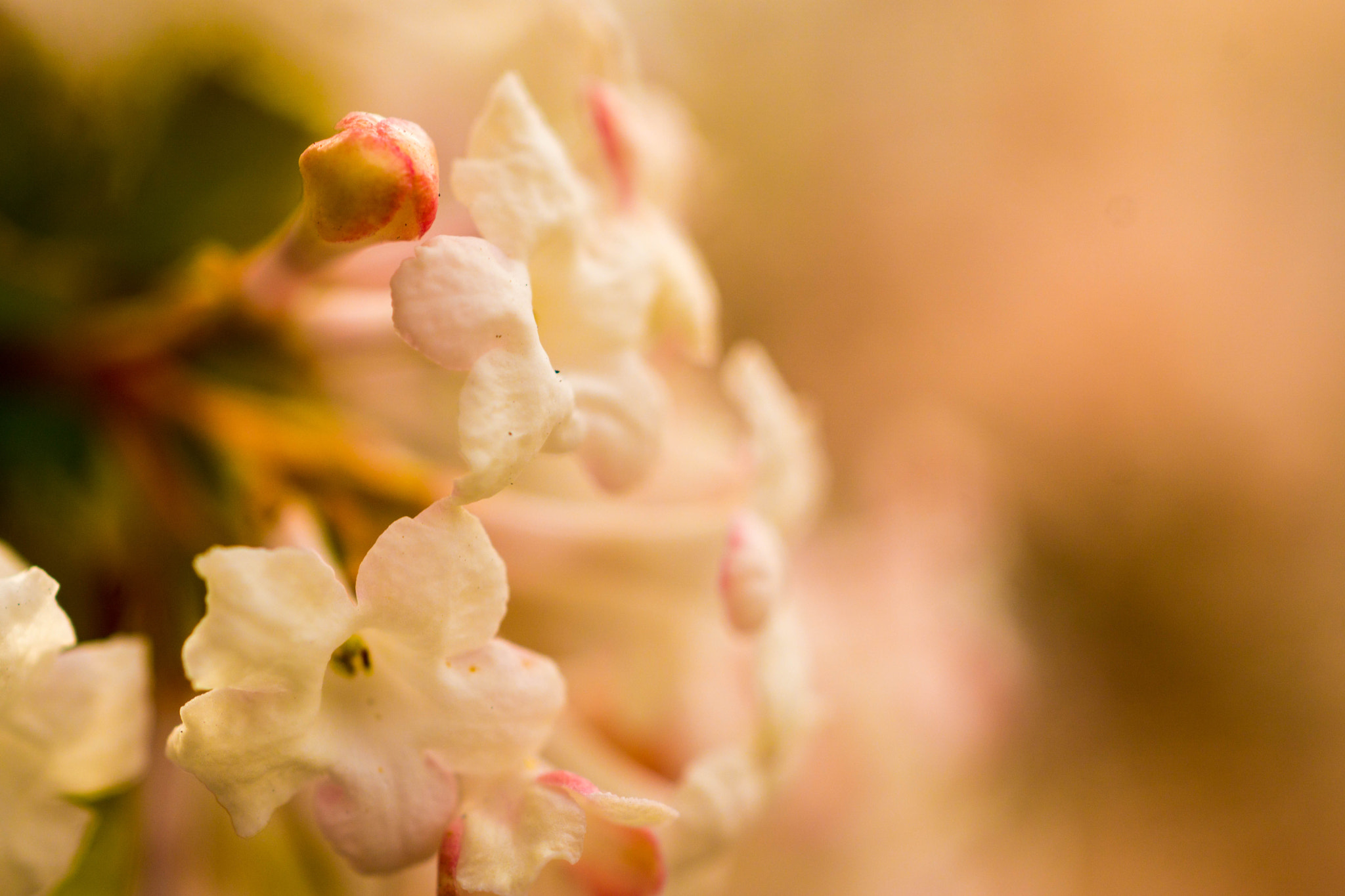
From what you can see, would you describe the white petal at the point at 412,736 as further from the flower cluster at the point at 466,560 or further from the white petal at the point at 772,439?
the white petal at the point at 772,439

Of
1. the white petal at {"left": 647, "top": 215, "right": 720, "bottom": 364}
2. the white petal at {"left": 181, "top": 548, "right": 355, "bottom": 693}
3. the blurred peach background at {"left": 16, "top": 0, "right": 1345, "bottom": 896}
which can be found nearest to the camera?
the white petal at {"left": 181, "top": 548, "right": 355, "bottom": 693}

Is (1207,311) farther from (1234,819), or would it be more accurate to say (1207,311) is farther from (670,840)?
(670,840)

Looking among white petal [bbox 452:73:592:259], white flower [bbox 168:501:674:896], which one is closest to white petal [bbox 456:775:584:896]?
white flower [bbox 168:501:674:896]

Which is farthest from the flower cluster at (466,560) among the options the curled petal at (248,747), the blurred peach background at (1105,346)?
the blurred peach background at (1105,346)

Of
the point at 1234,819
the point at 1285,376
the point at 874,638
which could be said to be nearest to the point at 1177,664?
the point at 1234,819

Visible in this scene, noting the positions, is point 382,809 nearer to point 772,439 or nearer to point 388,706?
point 388,706

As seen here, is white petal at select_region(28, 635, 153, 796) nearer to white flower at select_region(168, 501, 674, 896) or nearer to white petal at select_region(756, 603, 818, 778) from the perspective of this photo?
white flower at select_region(168, 501, 674, 896)

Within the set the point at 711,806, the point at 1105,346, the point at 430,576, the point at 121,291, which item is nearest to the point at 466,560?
the point at 430,576
